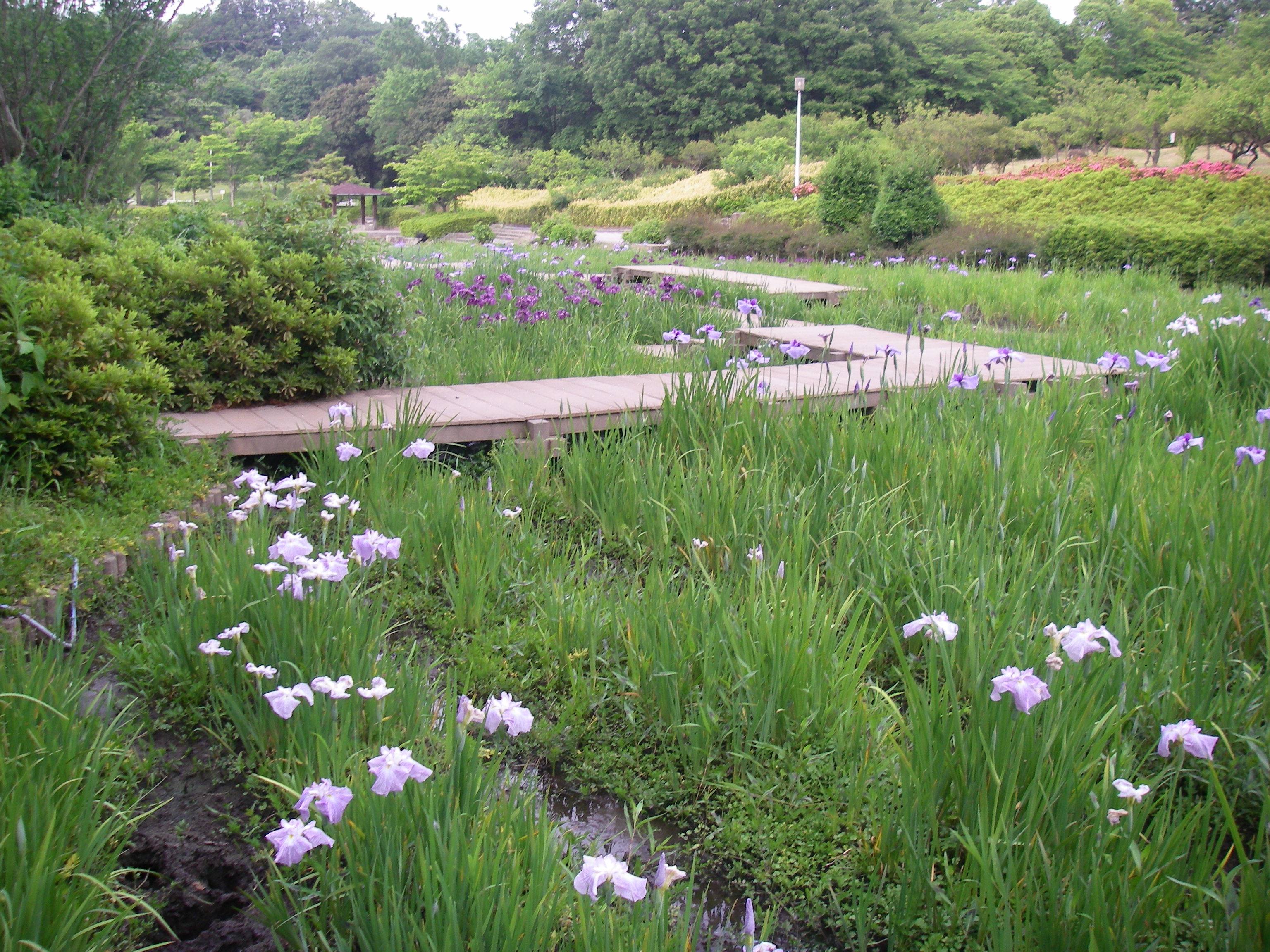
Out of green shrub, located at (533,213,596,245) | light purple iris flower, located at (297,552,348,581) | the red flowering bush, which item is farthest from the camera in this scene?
green shrub, located at (533,213,596,245)

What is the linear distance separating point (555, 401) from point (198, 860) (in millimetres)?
2824

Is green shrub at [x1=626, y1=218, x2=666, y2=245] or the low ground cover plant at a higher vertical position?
green shrub at [x1=626, y1=218, x2=666, y2=245]

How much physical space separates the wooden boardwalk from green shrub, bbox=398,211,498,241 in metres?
19.3

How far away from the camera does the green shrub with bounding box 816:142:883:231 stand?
14.4 m

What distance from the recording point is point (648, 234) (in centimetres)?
1764

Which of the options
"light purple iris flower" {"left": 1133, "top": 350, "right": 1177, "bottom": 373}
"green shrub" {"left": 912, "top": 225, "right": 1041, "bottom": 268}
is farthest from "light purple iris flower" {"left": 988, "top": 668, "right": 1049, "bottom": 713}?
"green shrub" {"left": 912, "top": 225, "right": 1041, "bottom": 268}

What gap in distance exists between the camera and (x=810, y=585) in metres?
2.31

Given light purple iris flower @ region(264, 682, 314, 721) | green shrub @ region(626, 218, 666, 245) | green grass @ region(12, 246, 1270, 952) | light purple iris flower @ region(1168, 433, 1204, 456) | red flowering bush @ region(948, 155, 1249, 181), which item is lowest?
green grass @ region(12, 246, 1270, 952)

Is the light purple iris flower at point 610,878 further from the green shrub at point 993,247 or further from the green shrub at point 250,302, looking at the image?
the green shrub at point 993,247

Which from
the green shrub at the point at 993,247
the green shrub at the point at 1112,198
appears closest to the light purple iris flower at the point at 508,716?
the green shrub at the point at 993,247

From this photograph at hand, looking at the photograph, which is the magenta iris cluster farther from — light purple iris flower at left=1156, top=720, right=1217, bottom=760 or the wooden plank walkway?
light purple iris flower at left=1156, top=720, right=1217, bottom=760

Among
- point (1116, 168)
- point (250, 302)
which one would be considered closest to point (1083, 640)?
point (250, 302)

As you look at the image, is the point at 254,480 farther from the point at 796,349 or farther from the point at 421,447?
the point at 796,349

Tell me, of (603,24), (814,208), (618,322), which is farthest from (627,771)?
(603,24)
